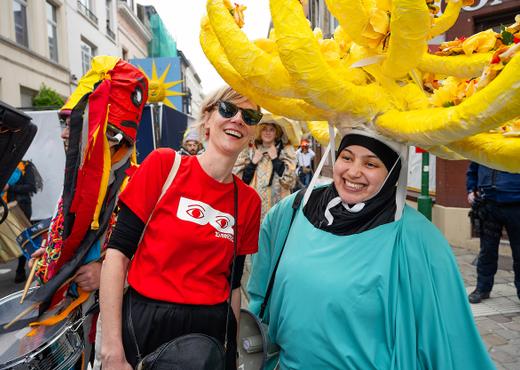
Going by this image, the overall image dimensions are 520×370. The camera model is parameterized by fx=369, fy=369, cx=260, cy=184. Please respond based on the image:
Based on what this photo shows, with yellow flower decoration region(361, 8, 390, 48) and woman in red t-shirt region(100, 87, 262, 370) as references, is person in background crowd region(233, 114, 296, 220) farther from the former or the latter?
yellow flower decoration region(361, 8, 390, 48)

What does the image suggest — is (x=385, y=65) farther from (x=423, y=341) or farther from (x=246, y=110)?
(x=423, y=341)

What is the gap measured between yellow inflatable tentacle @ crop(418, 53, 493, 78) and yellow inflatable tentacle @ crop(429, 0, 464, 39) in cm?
10

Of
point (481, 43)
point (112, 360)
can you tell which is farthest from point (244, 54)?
point (112, 360)

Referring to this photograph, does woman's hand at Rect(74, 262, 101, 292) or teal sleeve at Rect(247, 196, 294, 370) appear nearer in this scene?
woman's hand at Rect(74, 262, 101, 292)

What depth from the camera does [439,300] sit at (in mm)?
1293

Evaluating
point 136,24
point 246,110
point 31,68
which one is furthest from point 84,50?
point 246,110

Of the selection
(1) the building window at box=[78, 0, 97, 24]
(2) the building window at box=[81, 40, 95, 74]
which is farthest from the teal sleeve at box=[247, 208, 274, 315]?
(1) the building window at box=[78, 0, 97, 24]

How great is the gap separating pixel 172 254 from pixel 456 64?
50.3 inches

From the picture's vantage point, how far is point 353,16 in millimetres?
1270

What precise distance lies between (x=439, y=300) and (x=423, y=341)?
0.15 meters

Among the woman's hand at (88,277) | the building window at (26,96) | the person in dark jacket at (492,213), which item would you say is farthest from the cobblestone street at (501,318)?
the building window at (26,96)

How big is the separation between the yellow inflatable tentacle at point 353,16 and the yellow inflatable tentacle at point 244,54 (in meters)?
0.26

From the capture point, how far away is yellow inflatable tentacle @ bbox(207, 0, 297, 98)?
127 cm

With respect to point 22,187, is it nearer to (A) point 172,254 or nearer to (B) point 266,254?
(B) point 266,254
